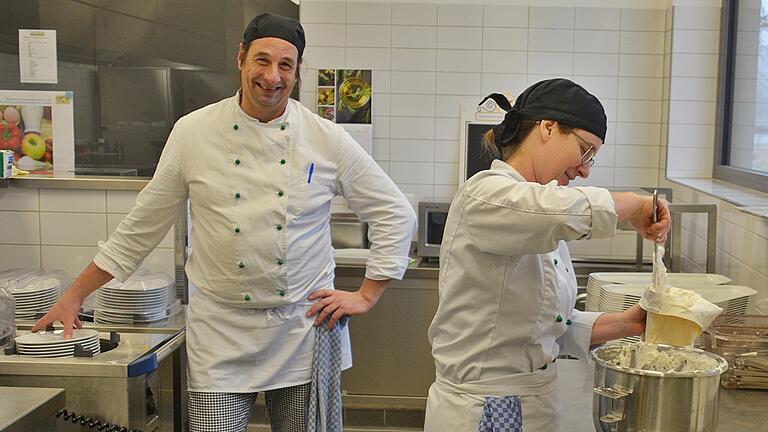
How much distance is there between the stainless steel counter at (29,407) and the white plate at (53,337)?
17 cm

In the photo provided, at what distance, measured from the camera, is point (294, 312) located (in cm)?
229

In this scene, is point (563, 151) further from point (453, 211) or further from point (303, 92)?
point (303, 92)

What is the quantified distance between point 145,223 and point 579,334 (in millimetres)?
1101

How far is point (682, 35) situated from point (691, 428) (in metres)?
3.08

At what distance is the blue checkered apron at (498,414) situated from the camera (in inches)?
68.0

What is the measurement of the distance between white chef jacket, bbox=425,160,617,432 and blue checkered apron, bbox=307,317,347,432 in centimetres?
51

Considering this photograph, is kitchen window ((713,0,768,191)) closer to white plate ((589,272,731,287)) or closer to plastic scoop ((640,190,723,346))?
white plate ((589,272,731,287))

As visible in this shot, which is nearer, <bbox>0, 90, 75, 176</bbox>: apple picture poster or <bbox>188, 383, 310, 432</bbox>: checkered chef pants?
<bbox>188, 383, 310, 432</bbox>: checkered chef pants

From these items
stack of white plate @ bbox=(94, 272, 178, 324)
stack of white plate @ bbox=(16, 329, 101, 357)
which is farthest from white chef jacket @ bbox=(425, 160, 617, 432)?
stack of white plate @ bbox=(94, 272, 178, 324)

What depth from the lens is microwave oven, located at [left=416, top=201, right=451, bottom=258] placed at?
4.09 metres

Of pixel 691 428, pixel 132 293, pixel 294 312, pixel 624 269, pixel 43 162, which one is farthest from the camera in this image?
pixel 624 269

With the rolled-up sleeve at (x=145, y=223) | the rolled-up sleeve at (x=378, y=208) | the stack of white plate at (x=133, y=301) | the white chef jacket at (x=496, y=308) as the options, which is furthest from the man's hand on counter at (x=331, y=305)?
the stack of white plate at (x=133, y=301)

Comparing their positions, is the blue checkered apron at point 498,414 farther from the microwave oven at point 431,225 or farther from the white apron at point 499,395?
the microwave oven at point 431,225

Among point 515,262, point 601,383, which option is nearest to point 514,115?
point 515,262
